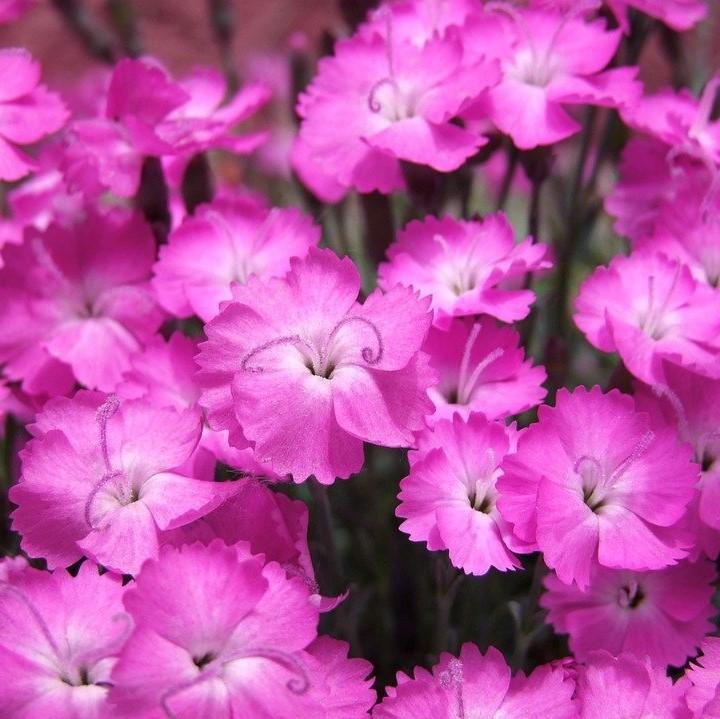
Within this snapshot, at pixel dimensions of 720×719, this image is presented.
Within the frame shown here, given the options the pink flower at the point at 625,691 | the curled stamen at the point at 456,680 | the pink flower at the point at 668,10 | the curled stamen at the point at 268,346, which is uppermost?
the pink flower at the point at 668,10

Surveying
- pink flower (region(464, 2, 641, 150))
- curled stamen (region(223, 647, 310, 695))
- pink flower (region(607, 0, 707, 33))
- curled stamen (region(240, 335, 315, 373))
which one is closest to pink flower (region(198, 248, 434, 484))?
→ curled stamen (region(240, 335, 315, 373))

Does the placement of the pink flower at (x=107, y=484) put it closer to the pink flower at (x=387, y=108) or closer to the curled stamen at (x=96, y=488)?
the curled stamen at (x=96, y=488)

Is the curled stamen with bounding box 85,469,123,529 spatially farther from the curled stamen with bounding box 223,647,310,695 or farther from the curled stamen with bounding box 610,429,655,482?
the curled stamen with bounding box 610,429,655,482

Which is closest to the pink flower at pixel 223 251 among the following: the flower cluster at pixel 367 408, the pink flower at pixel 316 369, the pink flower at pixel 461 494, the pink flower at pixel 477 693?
the flower cluster at pixel 367 408

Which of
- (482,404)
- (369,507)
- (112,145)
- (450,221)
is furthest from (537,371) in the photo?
(112,145)

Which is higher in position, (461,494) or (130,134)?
(130,134)

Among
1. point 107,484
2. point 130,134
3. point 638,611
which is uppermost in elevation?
point 130,134

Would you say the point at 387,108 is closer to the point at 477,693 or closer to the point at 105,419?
the point at 105,419

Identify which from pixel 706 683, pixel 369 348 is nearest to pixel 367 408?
pixel 369 348
